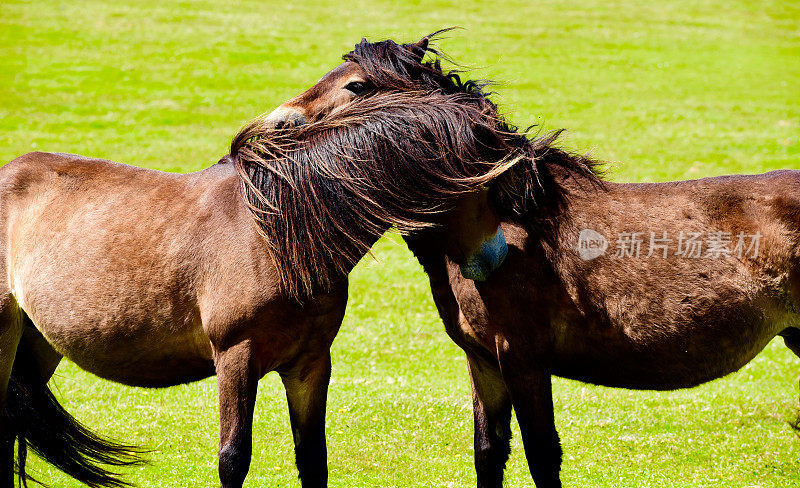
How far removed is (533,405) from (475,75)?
14557 mm

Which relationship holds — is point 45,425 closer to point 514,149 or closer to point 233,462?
point 233,462

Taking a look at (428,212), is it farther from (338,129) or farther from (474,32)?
(474,32)

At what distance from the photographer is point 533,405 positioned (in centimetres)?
412

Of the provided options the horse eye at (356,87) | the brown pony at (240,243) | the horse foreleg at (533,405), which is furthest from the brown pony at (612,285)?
the horse eye at (356,87)

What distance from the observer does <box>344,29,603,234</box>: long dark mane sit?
4164 millimetres

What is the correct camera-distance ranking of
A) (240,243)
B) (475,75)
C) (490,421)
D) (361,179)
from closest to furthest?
(361,179), (240,243), (490,421), (475,75)

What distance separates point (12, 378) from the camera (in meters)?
4.78

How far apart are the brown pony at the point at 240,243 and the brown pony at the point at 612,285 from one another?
12.5 inches

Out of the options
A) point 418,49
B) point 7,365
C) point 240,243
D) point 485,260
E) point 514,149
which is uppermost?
point 418,49

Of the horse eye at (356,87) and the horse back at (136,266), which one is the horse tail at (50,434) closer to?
the horse back at (136,266)

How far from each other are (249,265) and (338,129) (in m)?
0.76

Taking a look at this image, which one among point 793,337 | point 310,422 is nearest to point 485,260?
point 310,422

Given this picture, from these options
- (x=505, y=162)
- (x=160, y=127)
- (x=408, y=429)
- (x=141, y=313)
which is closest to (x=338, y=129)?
(x=505, y=162)

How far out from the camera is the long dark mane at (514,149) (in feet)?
13.7
